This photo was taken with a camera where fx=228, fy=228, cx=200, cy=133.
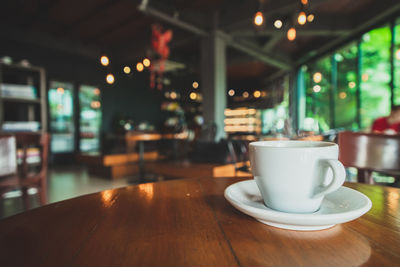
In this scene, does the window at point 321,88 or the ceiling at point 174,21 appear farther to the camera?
the window at point 321,88

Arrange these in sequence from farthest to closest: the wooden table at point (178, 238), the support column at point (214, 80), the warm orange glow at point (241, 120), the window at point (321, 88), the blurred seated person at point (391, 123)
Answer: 1. the warm orange glow at point (241, 120)
2. the window at point (321, 88)
3. the support column at point (214, 80)
4. the blurred seated person at point (391, 123)
5. the wooden table at point (178, 238)

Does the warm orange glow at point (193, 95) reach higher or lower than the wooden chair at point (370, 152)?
higher

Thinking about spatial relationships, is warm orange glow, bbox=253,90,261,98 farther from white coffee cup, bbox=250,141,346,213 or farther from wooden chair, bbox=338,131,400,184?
white coffee cup, bbox=250,141,346,213

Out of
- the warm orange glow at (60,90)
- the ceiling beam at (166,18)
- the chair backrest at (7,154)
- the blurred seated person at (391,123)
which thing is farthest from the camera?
the warm orange glow at (60,90)

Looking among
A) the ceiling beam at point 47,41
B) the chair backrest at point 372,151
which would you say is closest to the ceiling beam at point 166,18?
the ceiling beam at point 47,41

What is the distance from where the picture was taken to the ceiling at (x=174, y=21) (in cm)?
531

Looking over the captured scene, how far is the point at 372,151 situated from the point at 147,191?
936mm

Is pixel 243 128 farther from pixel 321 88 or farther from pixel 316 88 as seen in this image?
pixel 321 88

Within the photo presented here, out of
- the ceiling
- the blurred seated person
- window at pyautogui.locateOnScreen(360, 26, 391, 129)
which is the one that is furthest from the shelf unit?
window at pyautogui.locateOnScreen(360, 26, 391, 129)

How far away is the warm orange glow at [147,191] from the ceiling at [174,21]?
4.56 metres

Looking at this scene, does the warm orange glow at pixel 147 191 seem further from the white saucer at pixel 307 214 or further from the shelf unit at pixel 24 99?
the shelf unit at pixel 24 99

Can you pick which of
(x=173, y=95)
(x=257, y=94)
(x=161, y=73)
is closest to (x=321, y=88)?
(x=257, y=94)

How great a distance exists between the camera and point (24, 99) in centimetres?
491

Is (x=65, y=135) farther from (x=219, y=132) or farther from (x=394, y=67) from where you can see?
(x=394, y=67)
